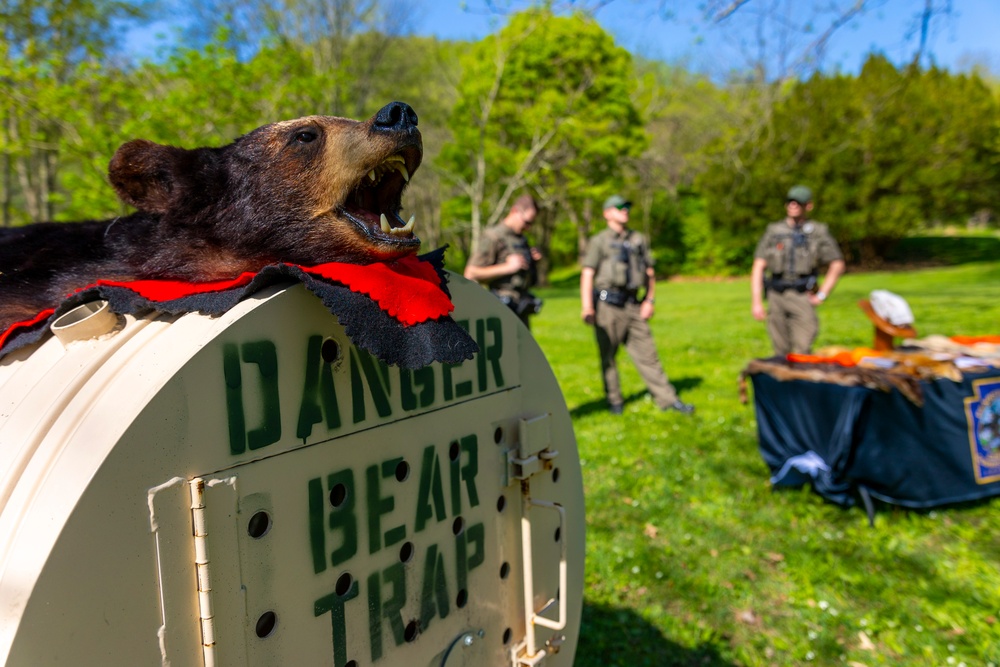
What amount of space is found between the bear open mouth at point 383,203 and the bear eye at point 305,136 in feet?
0.49

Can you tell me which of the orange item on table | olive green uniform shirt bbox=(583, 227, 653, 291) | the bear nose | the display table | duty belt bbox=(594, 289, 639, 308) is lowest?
the display table

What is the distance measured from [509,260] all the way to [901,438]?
123 inches

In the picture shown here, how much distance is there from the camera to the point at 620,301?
21.7ft

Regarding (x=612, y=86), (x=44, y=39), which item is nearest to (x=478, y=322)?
(x=44, y=39)

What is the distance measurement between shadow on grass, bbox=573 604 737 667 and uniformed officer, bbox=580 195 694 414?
3.46 meters

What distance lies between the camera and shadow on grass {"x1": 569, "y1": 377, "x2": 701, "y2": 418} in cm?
691

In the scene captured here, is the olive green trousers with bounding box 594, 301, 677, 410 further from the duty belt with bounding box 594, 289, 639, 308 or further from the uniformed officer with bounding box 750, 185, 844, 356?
the uniformed officer with bounding box 750, 185, 844, 356

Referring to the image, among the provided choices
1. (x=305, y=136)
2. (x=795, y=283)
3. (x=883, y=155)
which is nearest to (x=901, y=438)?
(x=795, y=283)

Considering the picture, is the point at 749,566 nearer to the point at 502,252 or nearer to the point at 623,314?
the point at 502,252

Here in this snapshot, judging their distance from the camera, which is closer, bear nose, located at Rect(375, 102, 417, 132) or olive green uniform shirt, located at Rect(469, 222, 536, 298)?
bear nose, located at Rect(375, 102, 417, 132)

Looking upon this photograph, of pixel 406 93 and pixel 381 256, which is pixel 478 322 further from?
pixel 406 93

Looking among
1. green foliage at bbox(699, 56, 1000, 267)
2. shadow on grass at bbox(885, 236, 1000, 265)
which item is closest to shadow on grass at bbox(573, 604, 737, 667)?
green foliage at bbox(699, 56, 1000, 267)

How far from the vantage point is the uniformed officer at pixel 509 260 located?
5.67m

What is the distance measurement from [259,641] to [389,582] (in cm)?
34
